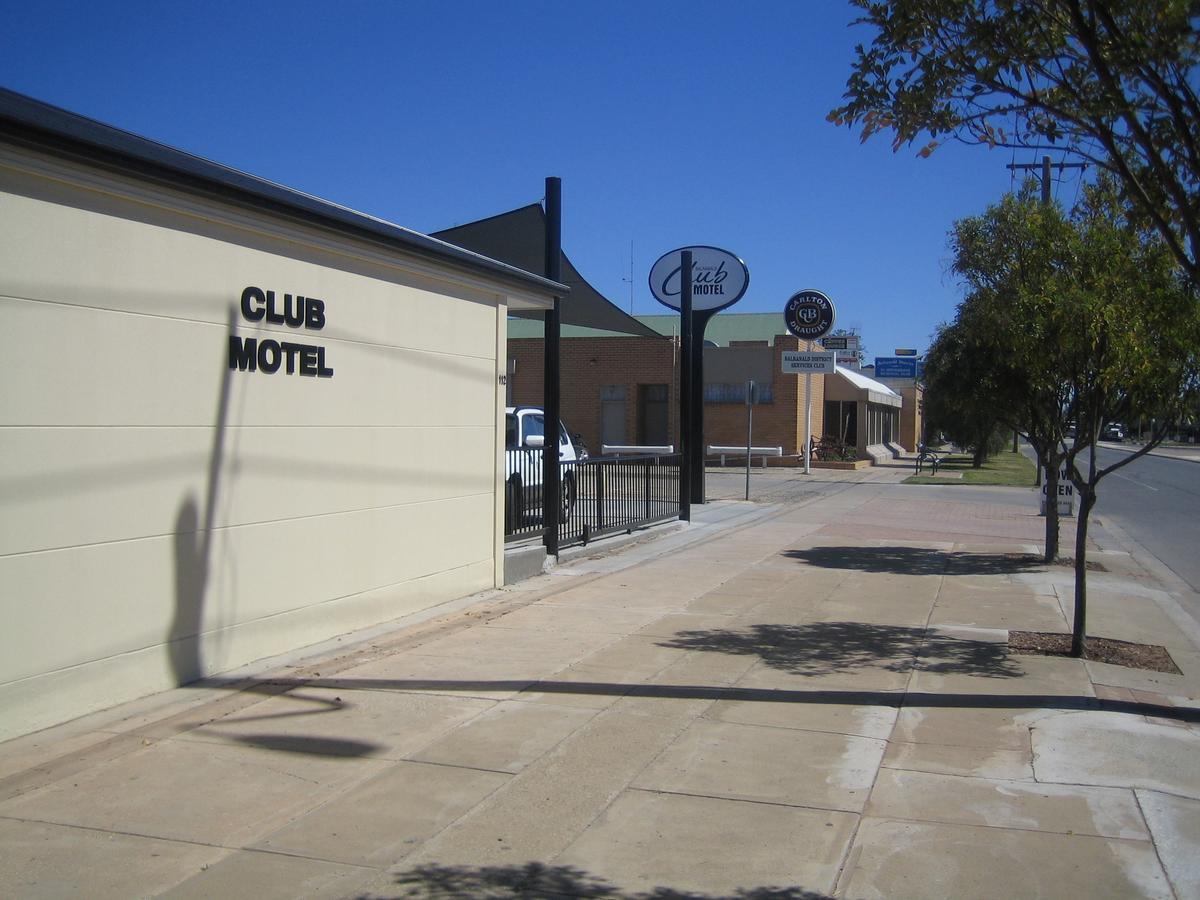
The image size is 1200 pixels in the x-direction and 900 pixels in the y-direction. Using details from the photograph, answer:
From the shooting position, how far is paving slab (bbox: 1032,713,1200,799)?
548 cm

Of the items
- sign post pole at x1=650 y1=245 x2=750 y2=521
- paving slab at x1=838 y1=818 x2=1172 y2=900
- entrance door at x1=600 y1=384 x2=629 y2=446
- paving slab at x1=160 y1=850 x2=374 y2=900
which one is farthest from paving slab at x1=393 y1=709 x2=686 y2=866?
entrance door at x1=600 y1=384 x2=629 y2=446

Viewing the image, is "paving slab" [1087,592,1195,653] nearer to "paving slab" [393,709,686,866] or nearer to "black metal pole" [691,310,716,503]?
"paving slab" [393,709,686,866]

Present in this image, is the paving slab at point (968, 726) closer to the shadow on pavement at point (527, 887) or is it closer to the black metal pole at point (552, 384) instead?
the shadow on pavement at point (527, 887)

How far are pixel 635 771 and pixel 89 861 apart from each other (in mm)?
2561

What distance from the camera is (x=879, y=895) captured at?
415cm

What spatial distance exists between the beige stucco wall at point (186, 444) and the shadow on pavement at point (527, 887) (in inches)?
111

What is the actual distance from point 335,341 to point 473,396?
7.38ft

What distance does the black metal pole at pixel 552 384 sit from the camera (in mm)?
12367

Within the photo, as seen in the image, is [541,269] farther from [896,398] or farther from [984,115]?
[896,398]

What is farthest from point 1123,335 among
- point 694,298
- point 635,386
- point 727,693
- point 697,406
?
point 635,386

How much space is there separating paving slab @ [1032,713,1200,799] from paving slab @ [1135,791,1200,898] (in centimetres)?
17

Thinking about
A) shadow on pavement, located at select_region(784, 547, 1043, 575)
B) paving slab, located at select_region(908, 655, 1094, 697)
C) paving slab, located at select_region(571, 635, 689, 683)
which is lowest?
paving slab, located at select_region(908, 655, 1094, 697)

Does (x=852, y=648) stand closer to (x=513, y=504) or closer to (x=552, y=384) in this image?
(x=513, y=504)

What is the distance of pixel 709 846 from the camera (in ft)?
15.1
